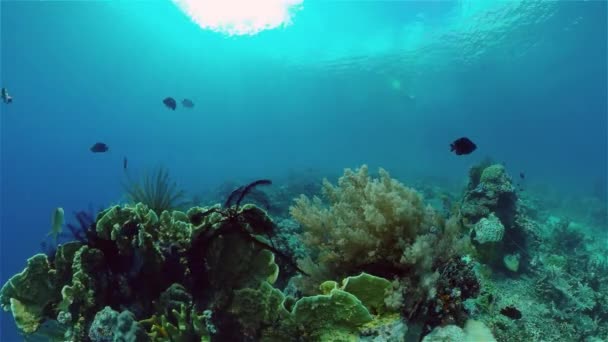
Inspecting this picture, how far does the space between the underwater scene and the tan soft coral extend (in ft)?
0.06

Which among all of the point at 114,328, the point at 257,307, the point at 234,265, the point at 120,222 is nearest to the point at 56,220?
the point at 120,222

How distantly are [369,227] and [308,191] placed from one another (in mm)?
13982

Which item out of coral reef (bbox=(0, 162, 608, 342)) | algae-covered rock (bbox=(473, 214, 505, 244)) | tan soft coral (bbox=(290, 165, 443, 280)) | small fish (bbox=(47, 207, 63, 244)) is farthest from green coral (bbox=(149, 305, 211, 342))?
algae-covered rock (bbox=(473, 214, 505, 244))

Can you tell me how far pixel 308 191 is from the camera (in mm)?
17344

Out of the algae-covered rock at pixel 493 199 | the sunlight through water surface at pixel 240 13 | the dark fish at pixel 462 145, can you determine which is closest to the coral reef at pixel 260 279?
the dark fish at pixel 462 145

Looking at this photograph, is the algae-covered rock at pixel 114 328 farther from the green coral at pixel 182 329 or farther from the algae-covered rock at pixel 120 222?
the algae-covered rock at pixel 120 222

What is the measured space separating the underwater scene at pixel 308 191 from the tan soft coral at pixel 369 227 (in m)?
0.02

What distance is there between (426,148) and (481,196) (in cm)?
17016

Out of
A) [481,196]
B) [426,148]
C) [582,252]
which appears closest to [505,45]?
[582,252]

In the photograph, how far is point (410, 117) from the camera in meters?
105

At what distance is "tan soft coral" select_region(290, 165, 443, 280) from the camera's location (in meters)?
3.24

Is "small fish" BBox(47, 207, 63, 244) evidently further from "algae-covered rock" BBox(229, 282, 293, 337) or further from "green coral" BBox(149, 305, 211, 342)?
"algae-covered rock" BBox(229, 282, 293, 337)

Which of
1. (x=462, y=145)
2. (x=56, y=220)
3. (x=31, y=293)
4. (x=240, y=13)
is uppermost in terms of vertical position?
(x=240, y=13)

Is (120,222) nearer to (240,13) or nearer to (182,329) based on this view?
(182,329)
